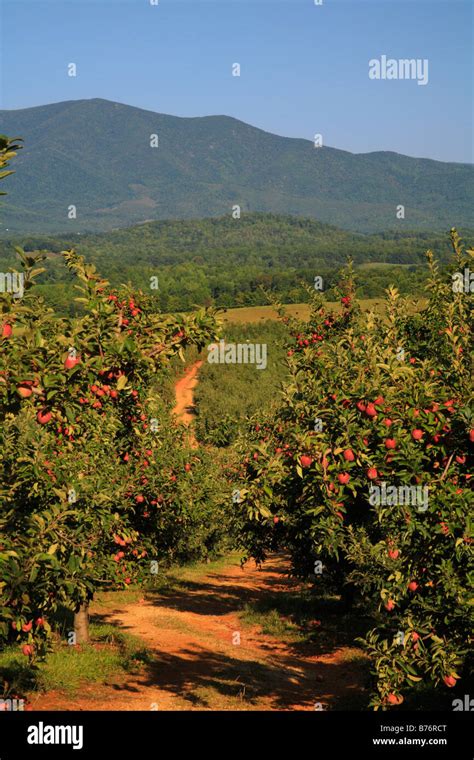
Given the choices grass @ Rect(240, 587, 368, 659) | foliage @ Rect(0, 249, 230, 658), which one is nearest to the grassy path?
grass @ Rect(240, 587, 368, 659)

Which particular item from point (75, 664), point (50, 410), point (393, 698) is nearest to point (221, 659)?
point (75, 664)

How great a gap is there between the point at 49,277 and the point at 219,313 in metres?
147

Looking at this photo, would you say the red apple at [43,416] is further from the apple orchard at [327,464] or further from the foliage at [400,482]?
the foliage at [400,482]

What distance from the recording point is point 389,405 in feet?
24.2

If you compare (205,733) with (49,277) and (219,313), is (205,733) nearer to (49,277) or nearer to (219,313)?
(219,313)

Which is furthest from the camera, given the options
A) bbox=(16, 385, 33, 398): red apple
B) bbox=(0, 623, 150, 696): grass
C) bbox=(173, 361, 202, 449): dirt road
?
bbox=(173, 361, 202, 449): dirt road

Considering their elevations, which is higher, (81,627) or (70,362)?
(70,362)

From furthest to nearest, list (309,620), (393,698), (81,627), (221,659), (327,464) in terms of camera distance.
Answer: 1. (309,620)
2. (221,659)
3. (81,627)
4. (327,464)
5. (393,698)

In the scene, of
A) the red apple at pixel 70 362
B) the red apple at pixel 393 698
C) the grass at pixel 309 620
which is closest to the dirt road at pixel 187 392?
the grass at pixel 309 620

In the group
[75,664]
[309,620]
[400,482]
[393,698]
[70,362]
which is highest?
[70,362]

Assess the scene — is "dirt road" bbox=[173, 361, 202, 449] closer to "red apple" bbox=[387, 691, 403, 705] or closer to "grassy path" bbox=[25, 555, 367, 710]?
"grassy path" bbox=[25, 555, 367, 710]

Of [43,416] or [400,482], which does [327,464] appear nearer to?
[400,482]

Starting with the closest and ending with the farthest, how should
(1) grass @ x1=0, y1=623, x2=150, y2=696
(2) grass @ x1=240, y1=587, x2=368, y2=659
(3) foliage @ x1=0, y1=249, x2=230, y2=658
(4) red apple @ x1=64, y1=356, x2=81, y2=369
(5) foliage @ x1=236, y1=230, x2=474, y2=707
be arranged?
(3) foliage @ x1=0, y1=249, x2=230, y2=658 < (4) red apple @ x1=64, y1=356, x2=81, y2=369 < (5) foliage @ x1=236, y1=230, x2=474, y2=707 < (1) grass @ x1=0, y1=623, x2=150, y2=696 < (2) grass @ x1=240, y1=587, x2=368, y2=659

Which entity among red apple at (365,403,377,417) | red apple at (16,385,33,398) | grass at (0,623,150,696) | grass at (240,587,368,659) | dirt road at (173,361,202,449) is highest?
red apple at (16,385,33,398)
